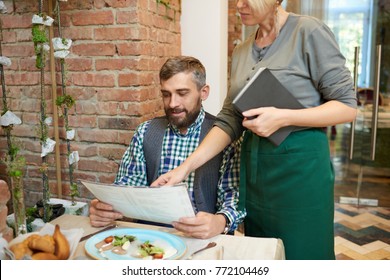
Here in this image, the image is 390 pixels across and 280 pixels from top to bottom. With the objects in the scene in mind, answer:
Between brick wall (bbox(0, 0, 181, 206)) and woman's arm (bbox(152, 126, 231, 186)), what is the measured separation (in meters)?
0.59

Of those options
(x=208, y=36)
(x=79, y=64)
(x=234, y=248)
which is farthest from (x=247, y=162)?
(x=208, y=36)

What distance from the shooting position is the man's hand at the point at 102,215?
1.21 metres

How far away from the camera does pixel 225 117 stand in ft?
4.80

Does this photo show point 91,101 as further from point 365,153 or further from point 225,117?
point 365,153

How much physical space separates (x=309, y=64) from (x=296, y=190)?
1.33 ft

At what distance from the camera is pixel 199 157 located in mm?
1362

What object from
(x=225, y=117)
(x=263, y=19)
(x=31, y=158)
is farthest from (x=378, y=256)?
(x=31, y=158)

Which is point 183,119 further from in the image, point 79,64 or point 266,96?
point 79,64

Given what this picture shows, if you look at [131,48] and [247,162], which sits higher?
[131,48]

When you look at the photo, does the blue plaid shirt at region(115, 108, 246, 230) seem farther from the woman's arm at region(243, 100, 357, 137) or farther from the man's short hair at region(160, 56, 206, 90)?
the woman's arm at region(243, 100, 357, 137)

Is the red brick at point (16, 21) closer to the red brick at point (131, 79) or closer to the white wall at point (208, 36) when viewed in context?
the red brick at point (131, 79)

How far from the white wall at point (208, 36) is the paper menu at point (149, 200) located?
4.30 feet

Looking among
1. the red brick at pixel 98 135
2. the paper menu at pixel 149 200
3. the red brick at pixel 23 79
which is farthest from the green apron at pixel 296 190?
the red brick at pixel 23 79

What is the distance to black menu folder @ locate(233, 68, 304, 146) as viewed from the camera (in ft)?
3.97
